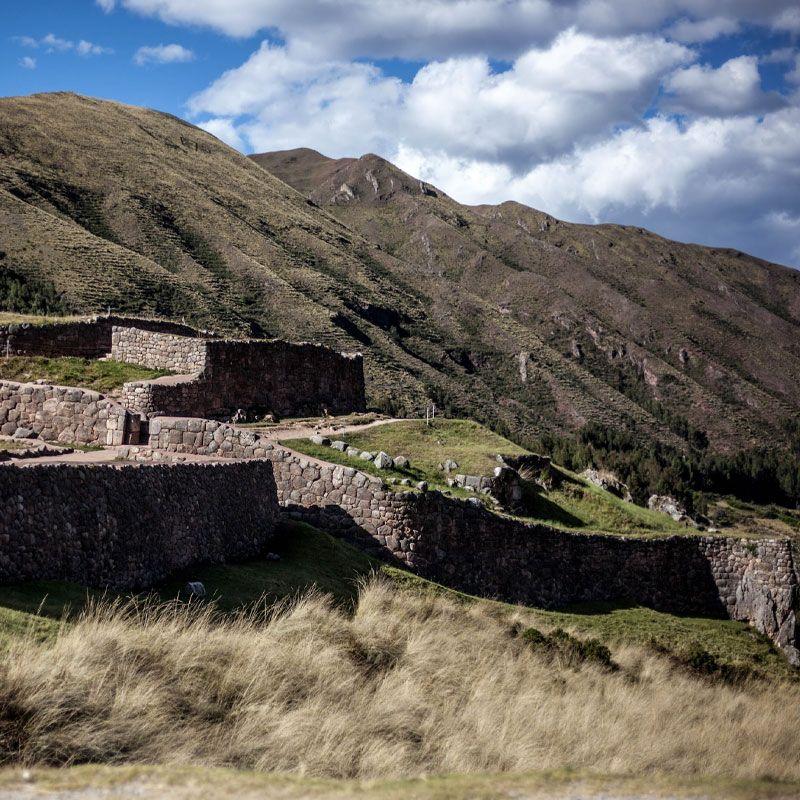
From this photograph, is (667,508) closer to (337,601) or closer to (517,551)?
(517,551)

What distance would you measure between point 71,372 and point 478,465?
393 inches

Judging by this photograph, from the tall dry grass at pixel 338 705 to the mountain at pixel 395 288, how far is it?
3907 centimetres

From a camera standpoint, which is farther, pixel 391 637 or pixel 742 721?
pixel 742 721

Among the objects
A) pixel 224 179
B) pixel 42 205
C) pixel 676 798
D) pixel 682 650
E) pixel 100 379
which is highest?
pixel 224 179

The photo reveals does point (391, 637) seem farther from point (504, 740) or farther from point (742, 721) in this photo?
point (742, 721)

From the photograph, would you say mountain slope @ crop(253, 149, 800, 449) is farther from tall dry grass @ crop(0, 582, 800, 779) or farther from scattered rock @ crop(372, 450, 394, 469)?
tall dry grass @ crop(0, 582, 800, 779)

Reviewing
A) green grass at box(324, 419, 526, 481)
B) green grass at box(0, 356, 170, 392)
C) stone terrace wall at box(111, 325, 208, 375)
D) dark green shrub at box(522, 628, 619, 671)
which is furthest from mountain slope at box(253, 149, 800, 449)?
dark green shrub at box(522, 628, 619, 671)

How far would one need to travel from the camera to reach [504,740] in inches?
369

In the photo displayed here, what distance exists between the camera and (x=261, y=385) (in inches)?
1054

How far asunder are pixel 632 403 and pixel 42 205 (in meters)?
59.6

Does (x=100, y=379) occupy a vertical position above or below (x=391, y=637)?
above

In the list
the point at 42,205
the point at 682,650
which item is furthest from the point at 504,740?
the point at 42,205

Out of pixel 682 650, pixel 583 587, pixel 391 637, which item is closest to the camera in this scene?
pixel 391 637

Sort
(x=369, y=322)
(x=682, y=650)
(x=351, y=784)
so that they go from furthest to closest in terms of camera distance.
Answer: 1. (x=369, y=322)
2. (x=682, y=650)
3. (x=351, y=784)
